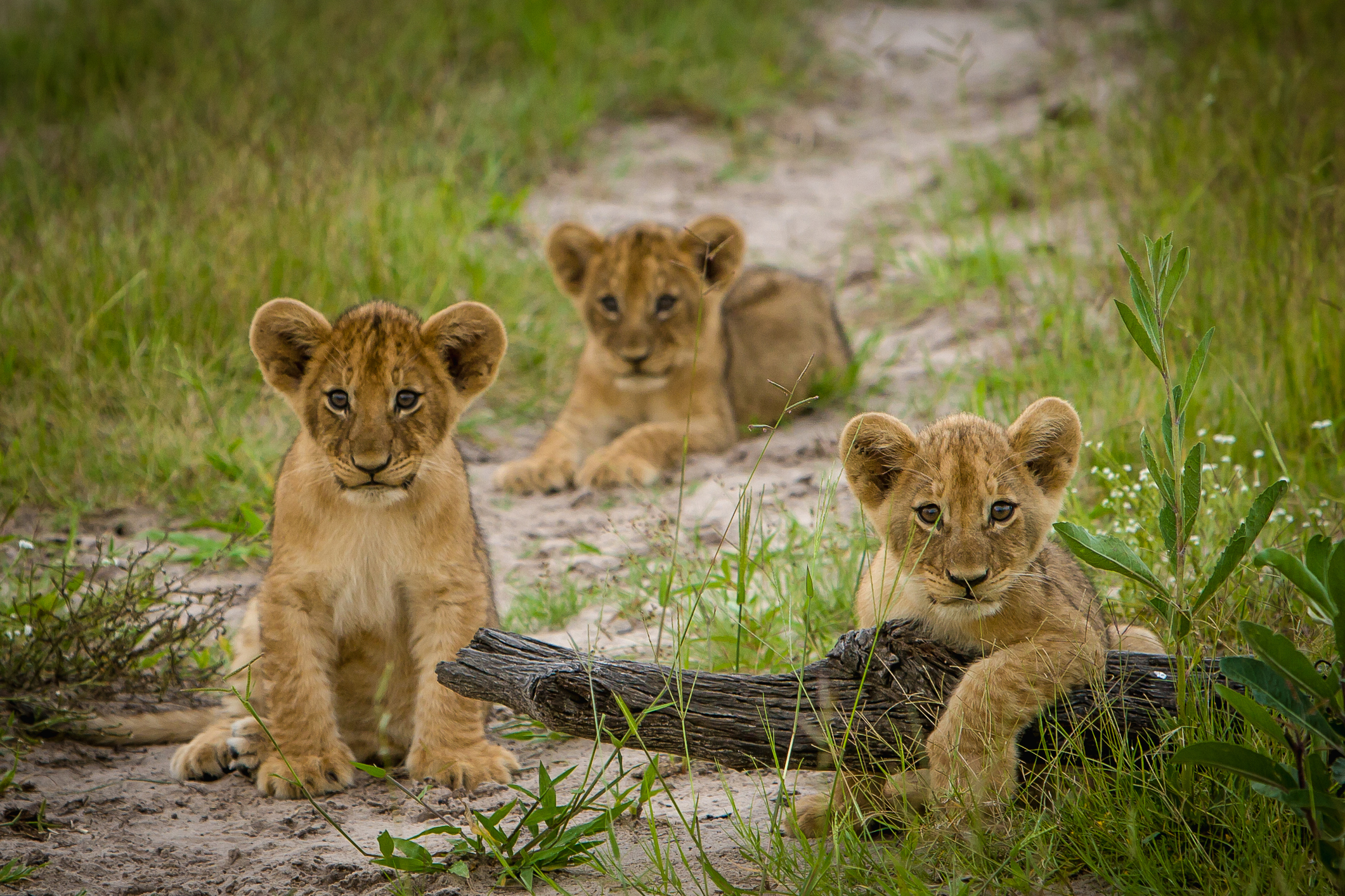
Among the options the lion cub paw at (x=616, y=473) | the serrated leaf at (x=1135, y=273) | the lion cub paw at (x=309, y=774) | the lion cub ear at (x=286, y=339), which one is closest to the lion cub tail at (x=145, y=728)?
the lion cub paw at (x=309, y=774)

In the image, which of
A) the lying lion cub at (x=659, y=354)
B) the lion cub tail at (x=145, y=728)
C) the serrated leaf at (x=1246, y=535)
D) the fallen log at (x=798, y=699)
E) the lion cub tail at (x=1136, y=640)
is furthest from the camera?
the lying lion cub at (x=659, y=354)

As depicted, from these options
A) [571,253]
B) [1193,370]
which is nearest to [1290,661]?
[1193,370]

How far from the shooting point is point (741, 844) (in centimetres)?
282

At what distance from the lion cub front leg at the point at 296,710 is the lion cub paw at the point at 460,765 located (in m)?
0.19

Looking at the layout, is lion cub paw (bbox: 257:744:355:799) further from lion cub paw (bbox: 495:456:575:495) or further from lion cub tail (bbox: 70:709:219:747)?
lion cub paw (bbox: 495:456:575:495)

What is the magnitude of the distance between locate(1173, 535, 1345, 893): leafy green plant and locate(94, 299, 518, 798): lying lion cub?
1.88m

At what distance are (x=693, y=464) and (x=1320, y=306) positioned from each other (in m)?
2.79

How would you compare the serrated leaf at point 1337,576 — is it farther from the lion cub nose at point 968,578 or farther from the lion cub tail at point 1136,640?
the lion cub tail at point 1136,640

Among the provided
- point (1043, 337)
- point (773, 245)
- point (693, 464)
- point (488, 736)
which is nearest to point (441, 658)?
point (488, 736)

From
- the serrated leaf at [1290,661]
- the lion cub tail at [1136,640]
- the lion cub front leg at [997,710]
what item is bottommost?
the lion cub tail at [1136,640]

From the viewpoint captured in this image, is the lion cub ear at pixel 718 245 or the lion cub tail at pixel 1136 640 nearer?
the lion cub tail at pixel 1136 640

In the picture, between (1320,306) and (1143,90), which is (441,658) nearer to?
(1320,306)

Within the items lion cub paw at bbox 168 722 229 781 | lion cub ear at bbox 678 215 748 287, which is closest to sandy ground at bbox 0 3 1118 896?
lion cub paw at bbox 168 722 229 781

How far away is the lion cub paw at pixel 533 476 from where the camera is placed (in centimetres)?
597
